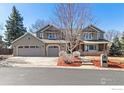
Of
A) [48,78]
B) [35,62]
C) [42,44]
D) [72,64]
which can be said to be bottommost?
[48,78]

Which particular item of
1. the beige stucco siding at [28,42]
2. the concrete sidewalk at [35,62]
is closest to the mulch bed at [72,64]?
the concrete sidewalk at [35,62]

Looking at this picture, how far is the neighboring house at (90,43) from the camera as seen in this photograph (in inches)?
384

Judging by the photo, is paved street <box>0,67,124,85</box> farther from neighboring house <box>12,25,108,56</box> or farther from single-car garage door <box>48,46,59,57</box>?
single-car garage door <box>48,46,59,57</box>

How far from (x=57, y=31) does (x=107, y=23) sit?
2599mm

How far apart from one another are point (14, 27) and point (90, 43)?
447cm

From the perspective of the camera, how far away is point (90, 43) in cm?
1111

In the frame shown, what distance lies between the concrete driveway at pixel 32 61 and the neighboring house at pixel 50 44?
0.78 ft

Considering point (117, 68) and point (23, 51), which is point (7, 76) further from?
point (117, 68)

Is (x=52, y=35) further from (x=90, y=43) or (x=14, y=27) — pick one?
(x=14, y=27)

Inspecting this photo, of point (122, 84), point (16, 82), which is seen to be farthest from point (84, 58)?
point (16, 82)

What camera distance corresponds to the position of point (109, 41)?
1202 centimetres

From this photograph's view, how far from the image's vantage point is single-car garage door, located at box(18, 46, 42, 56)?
9195 mm

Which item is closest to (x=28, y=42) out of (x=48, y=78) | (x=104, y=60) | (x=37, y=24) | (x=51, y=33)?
(x=51, y=33)
